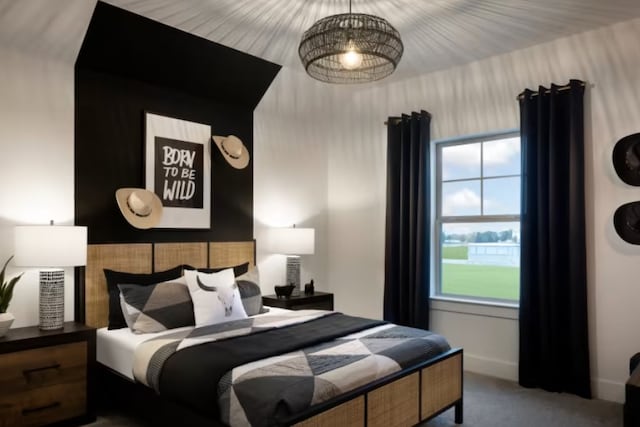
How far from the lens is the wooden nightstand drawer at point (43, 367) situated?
2.66 metres

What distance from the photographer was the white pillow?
3.22 metres

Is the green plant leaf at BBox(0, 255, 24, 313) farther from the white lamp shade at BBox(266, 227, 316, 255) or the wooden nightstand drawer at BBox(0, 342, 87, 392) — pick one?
the white lamp shade at BBox(266, 227, 316, 255)

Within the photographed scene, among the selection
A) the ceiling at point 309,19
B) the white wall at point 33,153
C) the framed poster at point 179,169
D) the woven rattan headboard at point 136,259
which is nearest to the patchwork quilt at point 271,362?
the woven rattan headboard at point 136,259

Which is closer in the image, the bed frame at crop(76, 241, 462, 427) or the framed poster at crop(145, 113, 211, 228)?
the bed frame at crop(76, 241, 462, 427)

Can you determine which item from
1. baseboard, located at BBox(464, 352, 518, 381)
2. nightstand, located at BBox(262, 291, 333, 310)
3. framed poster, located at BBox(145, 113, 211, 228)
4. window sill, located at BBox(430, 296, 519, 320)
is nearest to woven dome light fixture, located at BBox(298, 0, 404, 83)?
framed poster, located at BBox(145, 113, 211, 228)

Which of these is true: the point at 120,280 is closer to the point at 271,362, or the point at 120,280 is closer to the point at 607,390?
the point at 271,362

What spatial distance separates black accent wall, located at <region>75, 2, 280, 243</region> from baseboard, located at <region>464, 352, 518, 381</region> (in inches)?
94.4

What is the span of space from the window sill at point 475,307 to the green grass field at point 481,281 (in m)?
0.12

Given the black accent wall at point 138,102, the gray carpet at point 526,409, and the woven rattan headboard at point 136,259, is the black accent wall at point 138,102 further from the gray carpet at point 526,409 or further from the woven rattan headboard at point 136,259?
the gray carpet at point 526,409

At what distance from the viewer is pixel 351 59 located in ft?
8.80

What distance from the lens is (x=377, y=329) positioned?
311 cm

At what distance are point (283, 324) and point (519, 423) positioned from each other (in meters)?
1.67

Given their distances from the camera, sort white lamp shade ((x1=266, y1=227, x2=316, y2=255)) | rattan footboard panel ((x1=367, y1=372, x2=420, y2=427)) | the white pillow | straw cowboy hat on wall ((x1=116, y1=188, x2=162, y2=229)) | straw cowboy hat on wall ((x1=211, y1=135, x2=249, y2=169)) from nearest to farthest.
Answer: rattan footboard panel ((x1=367, y1=372, x2=420, y2=427)), the white pillow, straw cowboy hat on wall ((x1=116, y1=188, x2=162, y2=229)), straw cowboy hat on wall ((x1=211, y1=135, x2=249, y2=169)), white lamp shade ((x1=266, y1=227, x2=316, y2=255))

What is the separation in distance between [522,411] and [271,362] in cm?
197
